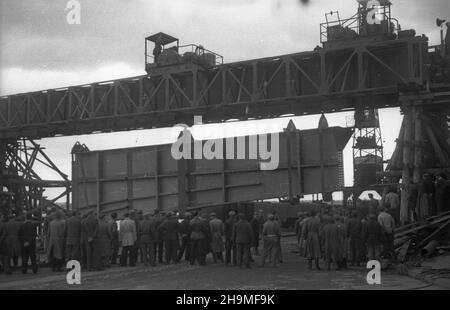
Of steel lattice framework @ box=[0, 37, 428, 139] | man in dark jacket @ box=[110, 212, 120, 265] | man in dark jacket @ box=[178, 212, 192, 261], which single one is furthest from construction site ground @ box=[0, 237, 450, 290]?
steel lattice framework @ box=[0, 37, 428, 139]

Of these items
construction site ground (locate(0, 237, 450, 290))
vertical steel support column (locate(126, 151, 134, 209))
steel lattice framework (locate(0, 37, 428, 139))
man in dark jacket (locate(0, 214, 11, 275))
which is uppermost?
steel lattice framework (locate(0, 37, 428, 139))

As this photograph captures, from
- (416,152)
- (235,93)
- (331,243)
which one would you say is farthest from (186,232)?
(235,93)

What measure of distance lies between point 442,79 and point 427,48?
144cm

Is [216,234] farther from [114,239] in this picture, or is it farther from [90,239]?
[90,239]

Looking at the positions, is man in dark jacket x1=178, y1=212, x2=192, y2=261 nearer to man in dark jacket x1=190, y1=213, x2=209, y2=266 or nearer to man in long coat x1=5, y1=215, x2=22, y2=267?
man in dark jacket x1=190, y1=213, x2=209, y2=266

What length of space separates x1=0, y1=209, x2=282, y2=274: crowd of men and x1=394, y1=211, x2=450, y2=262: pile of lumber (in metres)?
3.57

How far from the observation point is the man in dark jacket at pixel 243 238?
17.5m

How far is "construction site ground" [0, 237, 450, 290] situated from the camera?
13.0 meters

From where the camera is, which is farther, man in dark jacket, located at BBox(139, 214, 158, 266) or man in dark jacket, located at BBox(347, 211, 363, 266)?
man in dark jacket, located at BBox(139, 214, 158, 266)

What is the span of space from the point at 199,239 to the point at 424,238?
6680mm

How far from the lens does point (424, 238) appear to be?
16.8 m
